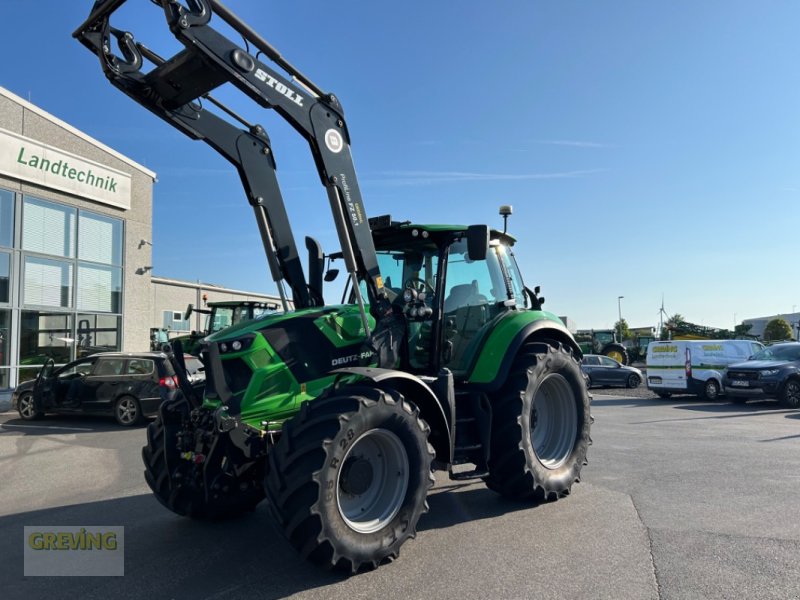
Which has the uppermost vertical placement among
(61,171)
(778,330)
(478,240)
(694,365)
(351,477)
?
(61,171)

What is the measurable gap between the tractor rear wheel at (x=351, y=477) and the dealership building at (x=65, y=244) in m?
15.9

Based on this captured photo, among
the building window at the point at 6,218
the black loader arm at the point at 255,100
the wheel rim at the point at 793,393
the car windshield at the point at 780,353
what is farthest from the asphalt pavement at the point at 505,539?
the building window at the point at 6,218

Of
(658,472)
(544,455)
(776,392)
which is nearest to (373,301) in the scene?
(544,455)

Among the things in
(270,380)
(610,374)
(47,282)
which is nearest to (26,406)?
(47,282)

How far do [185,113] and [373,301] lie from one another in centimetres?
222

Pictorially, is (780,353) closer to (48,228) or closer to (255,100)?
(255,100)

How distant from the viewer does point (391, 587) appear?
3857 mm

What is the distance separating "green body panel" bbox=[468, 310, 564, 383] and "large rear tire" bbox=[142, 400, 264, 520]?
85.6 inches

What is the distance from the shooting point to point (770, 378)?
15695 mm

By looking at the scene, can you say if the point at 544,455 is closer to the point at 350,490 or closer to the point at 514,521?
the point at 514,521

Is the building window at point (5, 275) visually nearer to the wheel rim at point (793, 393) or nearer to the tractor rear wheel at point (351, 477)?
the tractor rear wheel at point (351, 477)

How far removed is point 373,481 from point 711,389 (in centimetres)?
1636

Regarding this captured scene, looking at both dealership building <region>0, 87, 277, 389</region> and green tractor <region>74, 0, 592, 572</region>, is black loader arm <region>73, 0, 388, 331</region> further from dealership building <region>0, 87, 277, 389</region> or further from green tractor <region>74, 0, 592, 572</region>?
dealership building <region>0, 87, 277, 389</region>

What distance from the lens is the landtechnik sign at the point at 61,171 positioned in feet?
53.4
